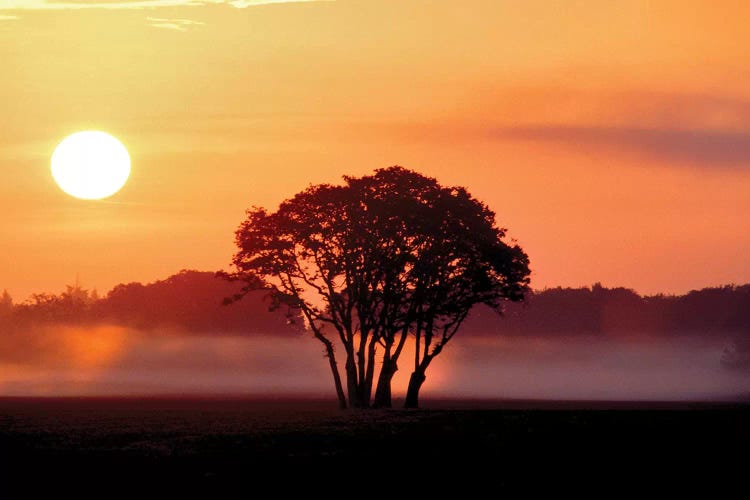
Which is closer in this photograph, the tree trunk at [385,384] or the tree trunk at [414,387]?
the tree trunk at [385,384]

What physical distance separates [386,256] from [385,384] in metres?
9.38

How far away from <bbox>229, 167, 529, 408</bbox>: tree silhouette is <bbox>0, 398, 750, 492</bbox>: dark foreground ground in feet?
66.8

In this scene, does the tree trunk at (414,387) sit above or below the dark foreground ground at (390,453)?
above

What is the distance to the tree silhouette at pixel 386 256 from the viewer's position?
334 ft

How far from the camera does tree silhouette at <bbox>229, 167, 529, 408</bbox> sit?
10175cm

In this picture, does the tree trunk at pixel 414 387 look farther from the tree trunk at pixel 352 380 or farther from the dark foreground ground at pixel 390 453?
the dark foreground ground at pixel 390 453

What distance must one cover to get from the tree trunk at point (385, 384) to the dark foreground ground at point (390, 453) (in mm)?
21208

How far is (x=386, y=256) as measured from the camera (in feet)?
333

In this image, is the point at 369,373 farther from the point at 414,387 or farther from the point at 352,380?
the point at 414,387

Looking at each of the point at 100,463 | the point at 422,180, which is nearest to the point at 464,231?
the point at 422,180

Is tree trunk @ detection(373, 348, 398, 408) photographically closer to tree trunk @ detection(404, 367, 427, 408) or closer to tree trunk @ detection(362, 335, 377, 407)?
tree trunk @ detection(362, 335, 377, 407)

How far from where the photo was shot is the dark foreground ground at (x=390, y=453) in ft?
154

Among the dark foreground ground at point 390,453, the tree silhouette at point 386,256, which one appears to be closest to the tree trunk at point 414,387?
the tree silhouette at point 386,256

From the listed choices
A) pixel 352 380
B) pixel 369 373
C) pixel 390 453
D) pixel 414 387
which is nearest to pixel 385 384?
pixel 369 373
